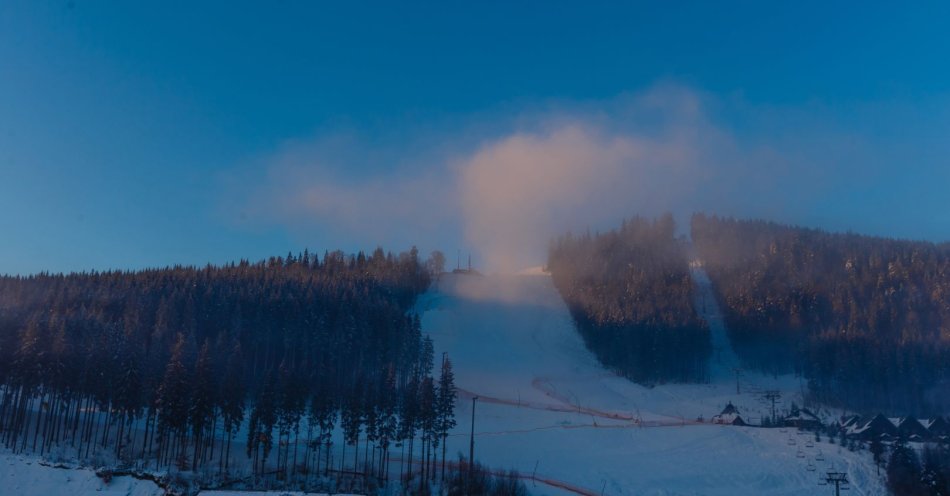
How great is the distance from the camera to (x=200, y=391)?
208 ft

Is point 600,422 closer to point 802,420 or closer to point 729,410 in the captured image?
point 729,410

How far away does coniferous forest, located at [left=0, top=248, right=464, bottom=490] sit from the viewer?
63.8 m

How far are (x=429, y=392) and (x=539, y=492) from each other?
1536 centimetres

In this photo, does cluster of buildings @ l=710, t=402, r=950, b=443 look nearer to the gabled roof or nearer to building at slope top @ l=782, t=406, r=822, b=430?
building at slope top @ l=782, t=406, r=822, b=430

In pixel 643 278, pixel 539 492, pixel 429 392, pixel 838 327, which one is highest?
pixel 643 278

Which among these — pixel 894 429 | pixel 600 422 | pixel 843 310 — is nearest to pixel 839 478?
pixel 894 429

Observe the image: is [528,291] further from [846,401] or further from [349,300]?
[846,401]

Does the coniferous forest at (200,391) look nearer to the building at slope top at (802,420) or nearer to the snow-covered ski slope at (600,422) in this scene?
the snow-covered ski slope at (600,422)

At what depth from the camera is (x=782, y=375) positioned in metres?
130

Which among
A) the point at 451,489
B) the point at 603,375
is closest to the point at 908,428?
the point at 603,375

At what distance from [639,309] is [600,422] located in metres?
61.5

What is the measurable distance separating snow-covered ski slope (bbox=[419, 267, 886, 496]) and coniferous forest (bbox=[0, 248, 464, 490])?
456 inches

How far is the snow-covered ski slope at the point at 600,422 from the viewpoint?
214ft

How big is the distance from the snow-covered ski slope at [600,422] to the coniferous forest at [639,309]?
13.6ft
